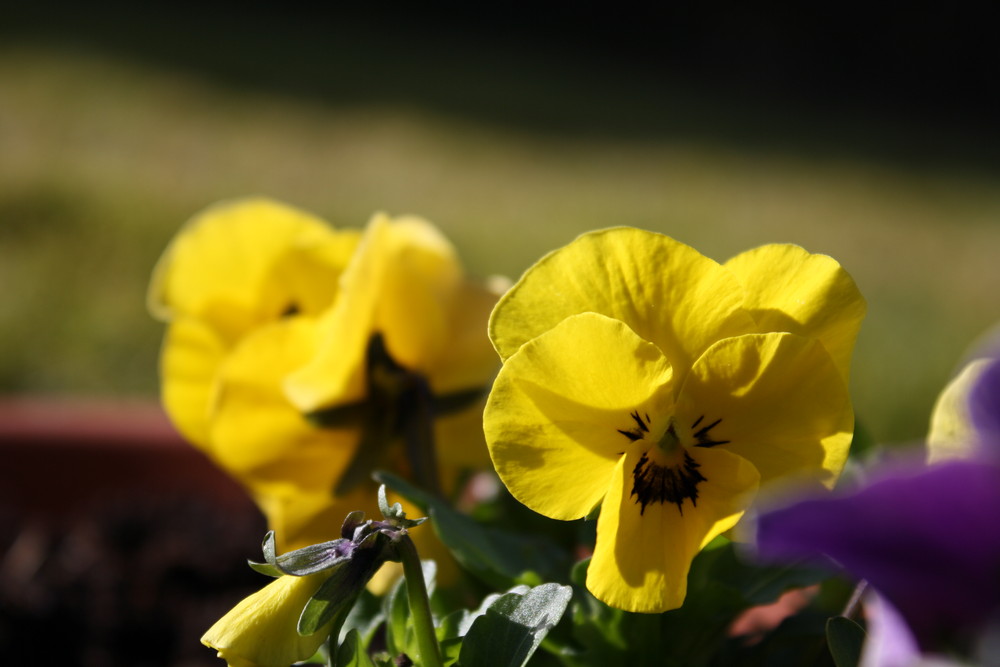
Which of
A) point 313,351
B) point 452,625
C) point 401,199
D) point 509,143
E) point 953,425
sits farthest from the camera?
point 509,143

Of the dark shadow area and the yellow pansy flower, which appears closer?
the yellow pansy flower

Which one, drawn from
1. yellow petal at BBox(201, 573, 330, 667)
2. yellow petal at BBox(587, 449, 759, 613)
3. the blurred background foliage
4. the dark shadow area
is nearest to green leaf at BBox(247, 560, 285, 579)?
yellow petal at BBox(201, 573, 330, 667)

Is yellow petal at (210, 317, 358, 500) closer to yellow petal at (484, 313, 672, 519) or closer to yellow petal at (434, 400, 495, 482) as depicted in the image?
yellow petal at (434, 400, 495, 482)

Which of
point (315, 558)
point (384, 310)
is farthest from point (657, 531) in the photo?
point (384, 310)

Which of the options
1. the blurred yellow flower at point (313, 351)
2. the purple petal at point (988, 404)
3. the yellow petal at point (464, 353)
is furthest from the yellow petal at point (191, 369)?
the purple petal at point (988, 404)

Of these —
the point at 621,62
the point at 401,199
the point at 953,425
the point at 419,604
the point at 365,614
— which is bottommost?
the point at 621,62

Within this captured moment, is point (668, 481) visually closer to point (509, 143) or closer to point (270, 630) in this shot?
point (270, 630)

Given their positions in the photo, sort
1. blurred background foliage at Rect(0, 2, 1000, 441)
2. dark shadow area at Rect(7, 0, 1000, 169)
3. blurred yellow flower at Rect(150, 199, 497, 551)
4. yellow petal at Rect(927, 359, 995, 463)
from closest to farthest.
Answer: yellow petal at Rect(927, 359, 995, 463) → blurred yellow flower at Rect(150, 199, 497, 551) → blurred background foliage at Rect(0, 2, 1000, 441) → dark shadow area at Rect(7, 0, 1000, 169)
